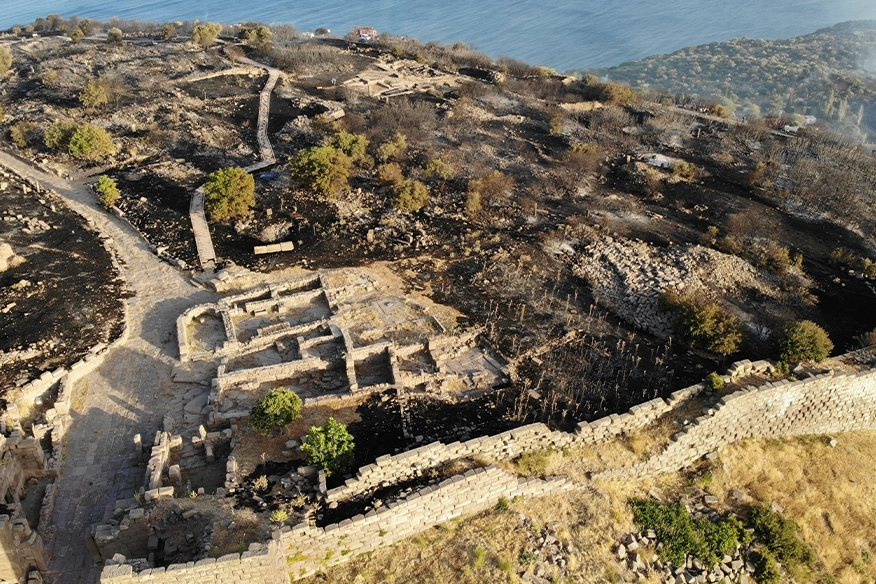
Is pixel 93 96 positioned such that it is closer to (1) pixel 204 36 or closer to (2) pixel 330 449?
(1) pixel 204 36

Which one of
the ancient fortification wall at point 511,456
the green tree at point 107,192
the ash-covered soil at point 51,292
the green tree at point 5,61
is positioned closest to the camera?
the ancient fortification wall at point 511,456

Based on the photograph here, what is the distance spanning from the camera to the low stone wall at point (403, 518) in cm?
1152

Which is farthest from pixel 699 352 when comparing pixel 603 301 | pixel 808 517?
pixel 808 517

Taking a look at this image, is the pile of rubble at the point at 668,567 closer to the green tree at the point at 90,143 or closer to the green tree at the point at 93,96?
the green tree at the point at 90,143

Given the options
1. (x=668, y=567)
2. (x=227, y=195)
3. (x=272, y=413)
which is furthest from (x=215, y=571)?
(x=227, y=195)

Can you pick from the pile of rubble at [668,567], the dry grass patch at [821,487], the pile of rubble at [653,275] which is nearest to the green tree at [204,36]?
the pile of rubble at [653,275]

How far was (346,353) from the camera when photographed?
56.3 feet

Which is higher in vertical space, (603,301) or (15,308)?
(15,308)

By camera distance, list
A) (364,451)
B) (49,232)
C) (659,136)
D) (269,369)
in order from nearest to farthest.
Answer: (364,451), (269,369), (49,232), (659,136)

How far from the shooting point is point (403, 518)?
12227 mm

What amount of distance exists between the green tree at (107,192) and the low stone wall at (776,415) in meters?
22.0

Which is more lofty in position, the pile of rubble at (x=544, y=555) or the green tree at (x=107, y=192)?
the green tree at (x=107, y=192)

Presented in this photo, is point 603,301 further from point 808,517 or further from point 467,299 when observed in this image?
point 808,517

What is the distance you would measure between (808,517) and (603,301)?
8.49 m
